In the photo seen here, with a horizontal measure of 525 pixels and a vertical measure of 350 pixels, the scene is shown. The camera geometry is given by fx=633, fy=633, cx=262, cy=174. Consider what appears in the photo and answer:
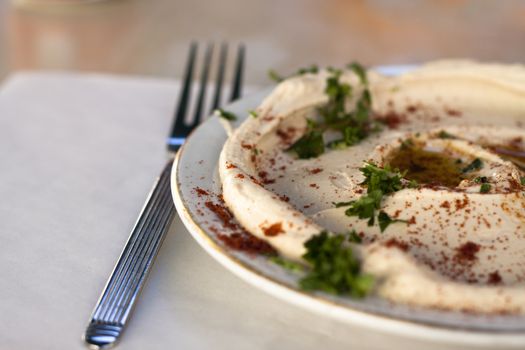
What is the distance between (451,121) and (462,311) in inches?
40.0

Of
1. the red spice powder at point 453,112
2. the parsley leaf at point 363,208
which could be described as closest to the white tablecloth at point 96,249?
the parsley leaf at point 363,208

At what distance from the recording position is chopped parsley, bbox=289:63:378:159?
181cm

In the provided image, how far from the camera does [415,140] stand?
1.88 m

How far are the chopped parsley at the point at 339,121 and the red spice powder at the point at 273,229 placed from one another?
485 millimetres

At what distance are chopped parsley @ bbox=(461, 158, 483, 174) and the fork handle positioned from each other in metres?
0.81

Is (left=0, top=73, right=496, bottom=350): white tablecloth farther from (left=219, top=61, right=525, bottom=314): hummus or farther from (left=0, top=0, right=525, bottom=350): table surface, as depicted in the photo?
(left=219, top=61, right=525, bottom=314): hummus

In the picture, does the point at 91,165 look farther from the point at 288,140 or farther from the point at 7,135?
the point at 288,140

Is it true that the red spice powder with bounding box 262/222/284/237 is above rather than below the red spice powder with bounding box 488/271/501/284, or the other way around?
below

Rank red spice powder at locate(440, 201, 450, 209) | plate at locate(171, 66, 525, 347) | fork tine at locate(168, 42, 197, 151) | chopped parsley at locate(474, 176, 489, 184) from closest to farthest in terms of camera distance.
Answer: plate at locate(171, 66, 525, 347), red spice powder at locate(440, 201, 450, 209), chopped parsley at locate(474, 176, 489, 184), fork tine at locate(168, 42, 197, 151)

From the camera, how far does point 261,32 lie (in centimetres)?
355

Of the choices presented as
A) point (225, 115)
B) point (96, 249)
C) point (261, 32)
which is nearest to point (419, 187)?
point (225, 115)

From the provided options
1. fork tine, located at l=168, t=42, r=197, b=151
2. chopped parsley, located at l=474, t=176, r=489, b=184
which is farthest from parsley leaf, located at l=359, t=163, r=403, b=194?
fork tine, located at l=168, t=42, r=197, b=151

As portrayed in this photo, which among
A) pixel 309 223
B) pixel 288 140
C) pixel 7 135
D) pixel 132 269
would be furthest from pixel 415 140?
pixel 7 135

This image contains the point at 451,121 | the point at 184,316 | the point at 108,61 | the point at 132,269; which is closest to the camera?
the point at 184,316
